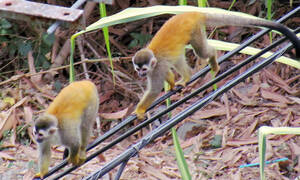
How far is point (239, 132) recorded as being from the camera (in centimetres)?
493

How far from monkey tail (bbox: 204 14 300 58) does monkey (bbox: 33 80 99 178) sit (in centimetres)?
111

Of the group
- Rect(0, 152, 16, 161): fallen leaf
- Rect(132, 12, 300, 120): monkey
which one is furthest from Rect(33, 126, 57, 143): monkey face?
Rect(0, 152, 16, 161): fallen leaf

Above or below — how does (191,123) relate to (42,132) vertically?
below

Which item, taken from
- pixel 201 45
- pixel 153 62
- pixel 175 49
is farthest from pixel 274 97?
pixel 153 62

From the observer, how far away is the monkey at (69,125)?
304 centimetres

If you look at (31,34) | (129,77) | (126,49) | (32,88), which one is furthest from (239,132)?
(31,34)

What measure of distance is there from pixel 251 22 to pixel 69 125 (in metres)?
1.31

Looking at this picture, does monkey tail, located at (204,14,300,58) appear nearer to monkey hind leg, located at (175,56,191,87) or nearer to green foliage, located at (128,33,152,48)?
monkey hind leg, located at (175,56,191,87)

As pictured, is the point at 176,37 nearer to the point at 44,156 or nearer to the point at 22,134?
the point at 44,156

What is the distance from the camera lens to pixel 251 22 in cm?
321

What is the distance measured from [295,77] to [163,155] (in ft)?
5.50

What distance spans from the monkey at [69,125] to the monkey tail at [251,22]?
111cm

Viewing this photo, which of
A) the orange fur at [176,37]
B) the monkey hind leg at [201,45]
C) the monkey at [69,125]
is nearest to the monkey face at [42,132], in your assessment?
the monkey at [69,125]

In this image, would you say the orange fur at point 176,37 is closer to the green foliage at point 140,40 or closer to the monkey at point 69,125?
the monkey at point 69,125
